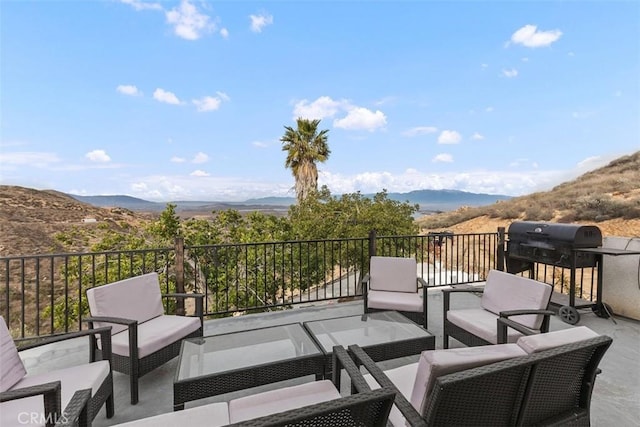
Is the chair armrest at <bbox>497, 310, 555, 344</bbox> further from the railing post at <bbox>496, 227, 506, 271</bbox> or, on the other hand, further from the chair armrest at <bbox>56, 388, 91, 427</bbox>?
the railing post at <bbox>496, 227, 506, 271</bbox>

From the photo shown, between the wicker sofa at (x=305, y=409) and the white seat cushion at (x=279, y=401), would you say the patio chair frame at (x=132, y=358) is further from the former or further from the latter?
the white seat cushion at (x=279, y=401)

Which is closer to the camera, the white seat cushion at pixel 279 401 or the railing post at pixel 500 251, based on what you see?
the white seat cushion at pixel 279 401

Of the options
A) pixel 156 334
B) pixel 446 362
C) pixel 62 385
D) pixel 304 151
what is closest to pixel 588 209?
pixel 304 151

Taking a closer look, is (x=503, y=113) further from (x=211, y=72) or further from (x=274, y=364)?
(x=274, y=364)

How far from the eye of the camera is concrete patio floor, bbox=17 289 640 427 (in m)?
2.05

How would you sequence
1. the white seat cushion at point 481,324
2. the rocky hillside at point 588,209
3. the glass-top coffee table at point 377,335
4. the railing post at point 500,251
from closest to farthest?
the glass-top coffee table at point 377,335, the white seat cushion at point 481,324, the railing post at point 500,251, the rocky hillside at point 588,209

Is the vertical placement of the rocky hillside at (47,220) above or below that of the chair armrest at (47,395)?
above

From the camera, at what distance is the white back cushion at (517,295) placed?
2586 millimetres

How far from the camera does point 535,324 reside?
258 centimetres

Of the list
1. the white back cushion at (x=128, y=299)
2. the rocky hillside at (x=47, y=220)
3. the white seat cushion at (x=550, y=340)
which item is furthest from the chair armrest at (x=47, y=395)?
the rocky hillside at (x=47, y=220)

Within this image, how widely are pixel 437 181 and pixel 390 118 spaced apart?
39.4 feet

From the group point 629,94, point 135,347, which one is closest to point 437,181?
point 629,94

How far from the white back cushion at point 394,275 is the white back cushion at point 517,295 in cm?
86

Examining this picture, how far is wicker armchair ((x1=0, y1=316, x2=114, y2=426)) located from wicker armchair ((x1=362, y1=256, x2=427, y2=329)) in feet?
8.21
